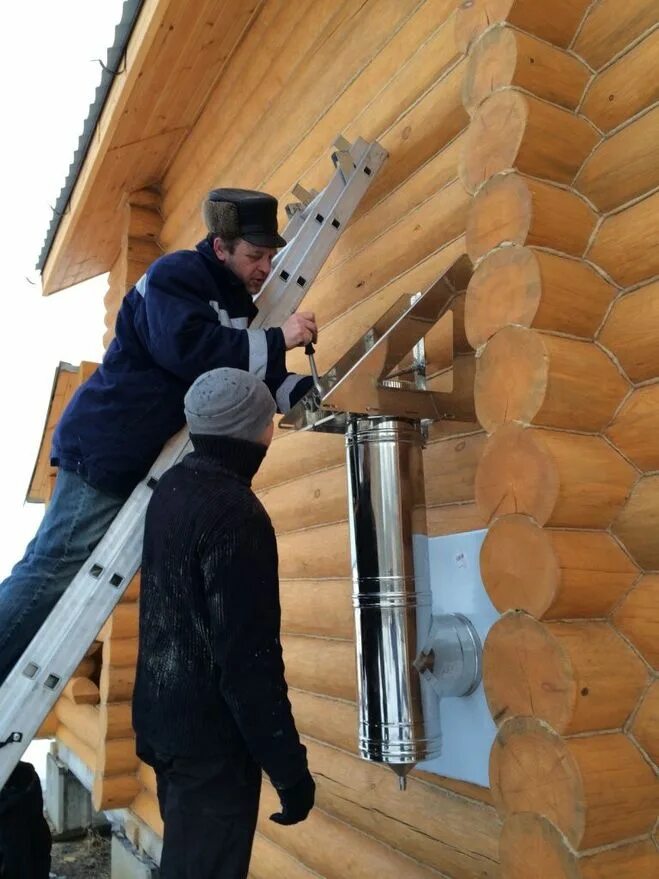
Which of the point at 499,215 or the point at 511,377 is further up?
the point at 499,215

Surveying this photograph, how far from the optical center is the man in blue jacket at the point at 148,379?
239 centimetres

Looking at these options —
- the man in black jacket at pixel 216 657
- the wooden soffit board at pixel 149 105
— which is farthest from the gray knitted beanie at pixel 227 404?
the wooden soffit board at pixel 149 105

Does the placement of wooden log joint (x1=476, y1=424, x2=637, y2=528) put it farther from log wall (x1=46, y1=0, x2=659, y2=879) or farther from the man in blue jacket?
the man in blue jacket

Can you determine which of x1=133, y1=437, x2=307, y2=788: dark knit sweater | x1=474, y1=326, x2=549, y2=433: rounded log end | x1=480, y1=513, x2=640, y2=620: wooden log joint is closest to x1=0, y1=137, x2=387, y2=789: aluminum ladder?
x1=133, y1=437, x2=307, y2=788: dark knit sweater

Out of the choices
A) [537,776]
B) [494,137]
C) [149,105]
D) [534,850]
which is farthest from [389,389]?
[149,105]

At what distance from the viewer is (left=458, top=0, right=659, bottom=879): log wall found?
4.90 ft

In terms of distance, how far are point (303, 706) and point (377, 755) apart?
4.63 feet

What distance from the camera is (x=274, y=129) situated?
166 inches

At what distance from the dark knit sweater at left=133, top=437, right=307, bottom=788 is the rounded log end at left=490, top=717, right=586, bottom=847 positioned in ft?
1.96

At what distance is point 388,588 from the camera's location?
6.73 ft

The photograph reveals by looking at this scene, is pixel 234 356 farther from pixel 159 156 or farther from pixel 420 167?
pixel 159 156

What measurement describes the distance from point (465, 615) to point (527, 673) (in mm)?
608

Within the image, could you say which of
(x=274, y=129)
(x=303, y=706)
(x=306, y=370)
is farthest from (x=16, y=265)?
(x=303, y=706)

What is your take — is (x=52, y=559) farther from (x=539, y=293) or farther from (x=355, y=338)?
(x=539, y=293)
